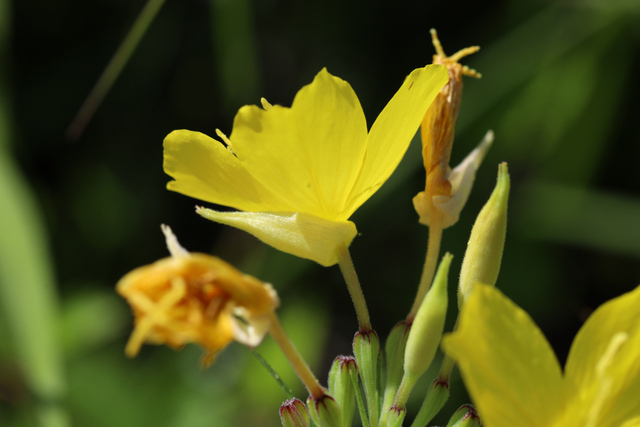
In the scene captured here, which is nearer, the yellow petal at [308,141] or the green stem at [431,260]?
the yellow petal at [308,141]

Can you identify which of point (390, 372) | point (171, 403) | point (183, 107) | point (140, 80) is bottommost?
point (171, 403)

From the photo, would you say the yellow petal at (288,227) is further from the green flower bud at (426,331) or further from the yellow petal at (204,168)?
the green flower bud at (426,331)

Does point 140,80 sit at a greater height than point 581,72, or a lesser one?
greater

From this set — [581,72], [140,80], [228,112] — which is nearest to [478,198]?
[581,72]

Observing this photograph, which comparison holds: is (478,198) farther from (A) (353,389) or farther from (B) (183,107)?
(A) (353,389)

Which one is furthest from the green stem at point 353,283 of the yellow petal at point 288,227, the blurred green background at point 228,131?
the blurred green background at point 228,131

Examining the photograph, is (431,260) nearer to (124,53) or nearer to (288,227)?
(288,227)

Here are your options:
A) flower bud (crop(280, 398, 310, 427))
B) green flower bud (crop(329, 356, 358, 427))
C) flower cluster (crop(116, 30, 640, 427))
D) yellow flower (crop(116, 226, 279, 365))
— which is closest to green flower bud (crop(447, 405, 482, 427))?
flower cluster (crop(116, 30, 640, 427))
